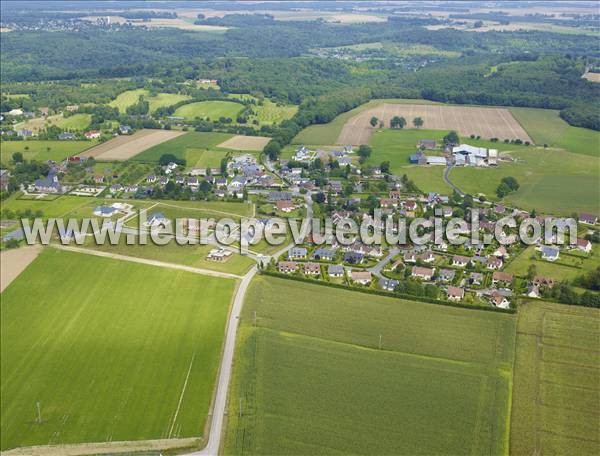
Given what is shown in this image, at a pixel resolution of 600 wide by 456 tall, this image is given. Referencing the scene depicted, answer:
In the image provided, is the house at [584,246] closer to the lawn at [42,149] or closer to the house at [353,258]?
the house at [353,258]


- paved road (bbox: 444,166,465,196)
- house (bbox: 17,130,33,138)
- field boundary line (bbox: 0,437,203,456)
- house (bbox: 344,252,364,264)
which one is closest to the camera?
field boundary line (bbox: 0,437,203,456)

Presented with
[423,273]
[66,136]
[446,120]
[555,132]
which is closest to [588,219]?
[423,273]

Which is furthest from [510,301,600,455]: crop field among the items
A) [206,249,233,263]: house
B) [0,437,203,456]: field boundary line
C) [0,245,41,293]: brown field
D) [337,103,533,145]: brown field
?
[337,103,533,145]: brown field

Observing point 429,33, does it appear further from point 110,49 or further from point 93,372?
point 93,372

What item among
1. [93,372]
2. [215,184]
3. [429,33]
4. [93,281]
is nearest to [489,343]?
[93,372]

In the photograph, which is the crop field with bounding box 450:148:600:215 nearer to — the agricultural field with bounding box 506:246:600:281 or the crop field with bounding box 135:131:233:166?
the agricultural field with bounding box 506:246:600:281

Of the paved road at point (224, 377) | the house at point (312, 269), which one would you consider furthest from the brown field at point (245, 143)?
the paved road at point (224, 377)
